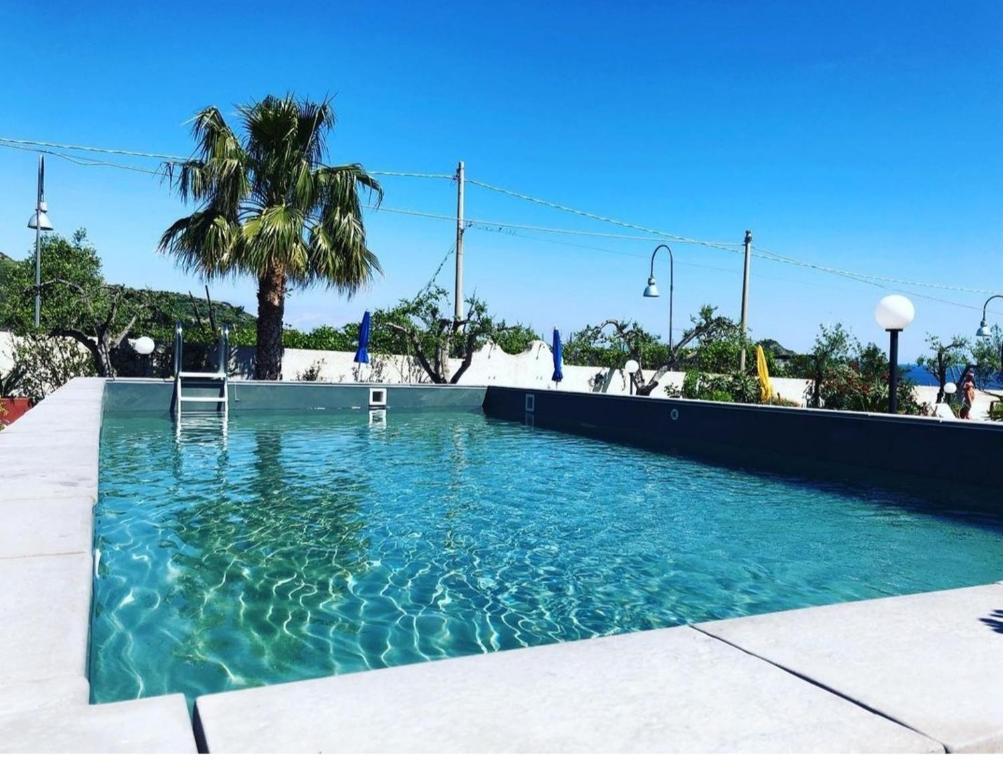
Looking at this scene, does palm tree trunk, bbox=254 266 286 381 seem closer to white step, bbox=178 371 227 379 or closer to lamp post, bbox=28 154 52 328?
white step, bbox=178 371 227 379

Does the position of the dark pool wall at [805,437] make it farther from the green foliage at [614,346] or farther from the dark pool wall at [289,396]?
the green foliage at [614,346]

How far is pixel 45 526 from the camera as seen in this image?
10.7 feet

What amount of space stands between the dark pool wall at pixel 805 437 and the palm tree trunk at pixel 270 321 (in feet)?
20.6

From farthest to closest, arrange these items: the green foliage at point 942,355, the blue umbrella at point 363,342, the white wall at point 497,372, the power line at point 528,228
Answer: the green foliage at point 942,355, the power line at point 528,228, the white wall at point 497,372, the blue umbrella at point 363,342

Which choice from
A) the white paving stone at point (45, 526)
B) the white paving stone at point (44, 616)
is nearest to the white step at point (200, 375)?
the white paving stone at point (45, 526)

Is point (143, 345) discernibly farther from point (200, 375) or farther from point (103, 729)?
point (103, 729)

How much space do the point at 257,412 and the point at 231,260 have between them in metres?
3.33

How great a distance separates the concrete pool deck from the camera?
1529 mm

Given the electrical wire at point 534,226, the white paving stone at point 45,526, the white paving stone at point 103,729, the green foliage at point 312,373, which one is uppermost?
the electrical wire at point 534,226

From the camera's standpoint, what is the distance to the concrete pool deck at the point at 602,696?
153cm

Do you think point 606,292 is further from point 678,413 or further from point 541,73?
point 678,413

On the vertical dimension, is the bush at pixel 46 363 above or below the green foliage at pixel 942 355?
below

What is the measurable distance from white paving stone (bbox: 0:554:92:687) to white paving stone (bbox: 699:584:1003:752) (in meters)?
1.93

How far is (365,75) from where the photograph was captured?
17656 mm
